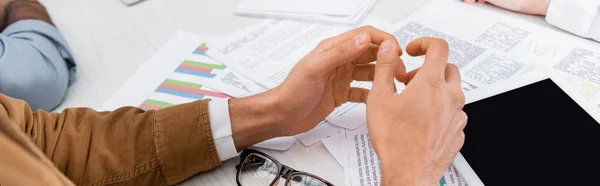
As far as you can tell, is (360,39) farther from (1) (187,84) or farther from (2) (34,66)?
(2) (34,66)

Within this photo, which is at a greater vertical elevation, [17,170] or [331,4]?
[17,170]

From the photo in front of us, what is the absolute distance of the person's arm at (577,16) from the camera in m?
0.79

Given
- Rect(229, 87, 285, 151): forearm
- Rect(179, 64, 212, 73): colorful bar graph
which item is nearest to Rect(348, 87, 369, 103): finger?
Rect(229, 87, 285, 151): forearm

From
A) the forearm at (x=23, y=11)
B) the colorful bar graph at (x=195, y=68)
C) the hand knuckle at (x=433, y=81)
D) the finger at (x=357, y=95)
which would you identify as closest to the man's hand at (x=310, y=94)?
the finger at (x=357, y=95)

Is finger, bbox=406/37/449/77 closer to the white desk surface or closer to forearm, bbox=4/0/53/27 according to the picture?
the white desk surface

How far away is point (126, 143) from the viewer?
2.17ft

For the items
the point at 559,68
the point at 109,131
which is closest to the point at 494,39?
the point at 559,68

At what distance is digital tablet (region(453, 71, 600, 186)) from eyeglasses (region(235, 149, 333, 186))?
0.18 metres

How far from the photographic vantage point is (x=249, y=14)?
1.05 metres

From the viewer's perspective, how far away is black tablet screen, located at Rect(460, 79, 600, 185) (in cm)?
55

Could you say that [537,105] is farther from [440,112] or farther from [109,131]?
[109,131]

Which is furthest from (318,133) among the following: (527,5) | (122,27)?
(122,27)

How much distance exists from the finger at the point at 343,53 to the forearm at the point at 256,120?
0.09 metres

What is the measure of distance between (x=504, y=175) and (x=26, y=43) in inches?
31.9
